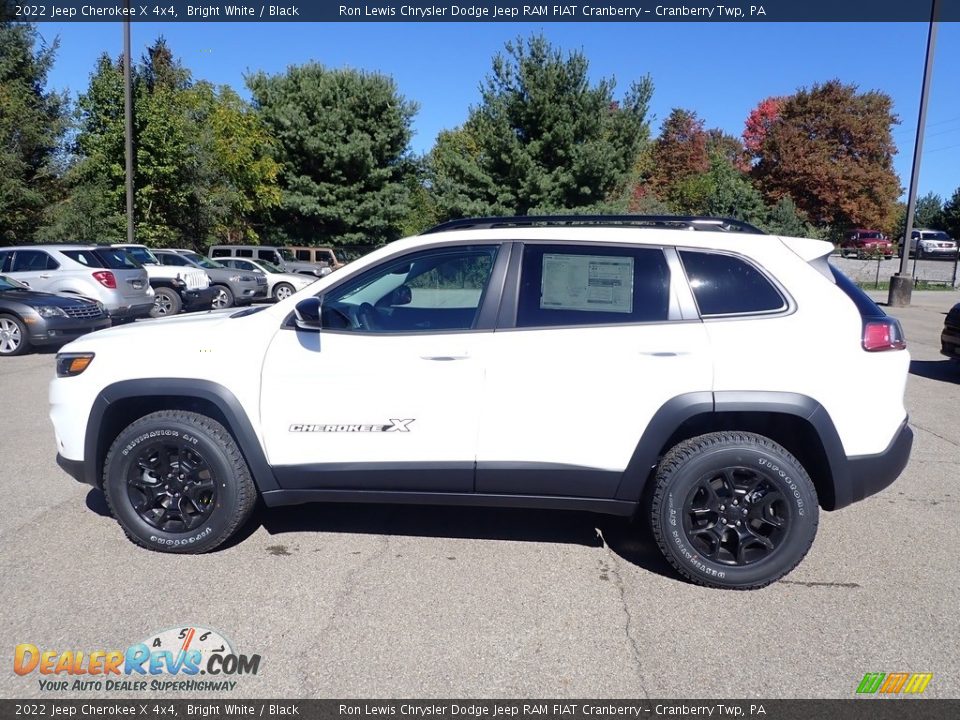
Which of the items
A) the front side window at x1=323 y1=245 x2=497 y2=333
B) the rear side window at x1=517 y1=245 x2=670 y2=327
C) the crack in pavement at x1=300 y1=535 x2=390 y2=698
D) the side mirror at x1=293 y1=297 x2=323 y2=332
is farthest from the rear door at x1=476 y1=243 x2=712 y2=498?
the side mirror at x1=293 y1=297 x2=323 y2=332

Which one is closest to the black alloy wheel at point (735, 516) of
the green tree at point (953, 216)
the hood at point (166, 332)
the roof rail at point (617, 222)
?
the roof rail at point (617, 222)

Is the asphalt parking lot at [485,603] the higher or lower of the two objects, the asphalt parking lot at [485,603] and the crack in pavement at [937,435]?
the lower

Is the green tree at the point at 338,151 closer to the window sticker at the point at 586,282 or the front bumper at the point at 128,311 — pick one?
the front bumper at the point at 128,311

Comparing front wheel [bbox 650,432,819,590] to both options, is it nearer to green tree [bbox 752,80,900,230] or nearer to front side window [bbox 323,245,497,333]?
front side window [bbox 323,245,497,333]

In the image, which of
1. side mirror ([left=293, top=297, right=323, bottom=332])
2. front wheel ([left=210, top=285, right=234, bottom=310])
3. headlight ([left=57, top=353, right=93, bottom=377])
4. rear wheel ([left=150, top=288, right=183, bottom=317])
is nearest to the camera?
side mirror ([left=293, top=297, right=323, bottom=332])

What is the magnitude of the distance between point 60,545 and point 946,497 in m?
5.59

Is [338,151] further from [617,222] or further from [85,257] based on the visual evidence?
[617,222]

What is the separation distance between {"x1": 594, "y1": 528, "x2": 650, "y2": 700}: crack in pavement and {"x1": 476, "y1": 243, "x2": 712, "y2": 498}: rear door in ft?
1.55

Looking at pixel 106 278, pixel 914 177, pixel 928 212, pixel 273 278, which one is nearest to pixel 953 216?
pixel 928 212

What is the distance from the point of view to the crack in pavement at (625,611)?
9.91 ft

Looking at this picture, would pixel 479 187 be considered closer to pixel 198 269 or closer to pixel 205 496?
pixel 198 269

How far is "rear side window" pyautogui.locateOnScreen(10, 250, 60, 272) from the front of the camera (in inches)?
533

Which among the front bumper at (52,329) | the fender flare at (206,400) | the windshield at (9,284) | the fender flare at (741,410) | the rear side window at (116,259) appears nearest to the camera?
the fender flare at (741,410)

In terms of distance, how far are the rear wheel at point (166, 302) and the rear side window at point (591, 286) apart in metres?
15.4
